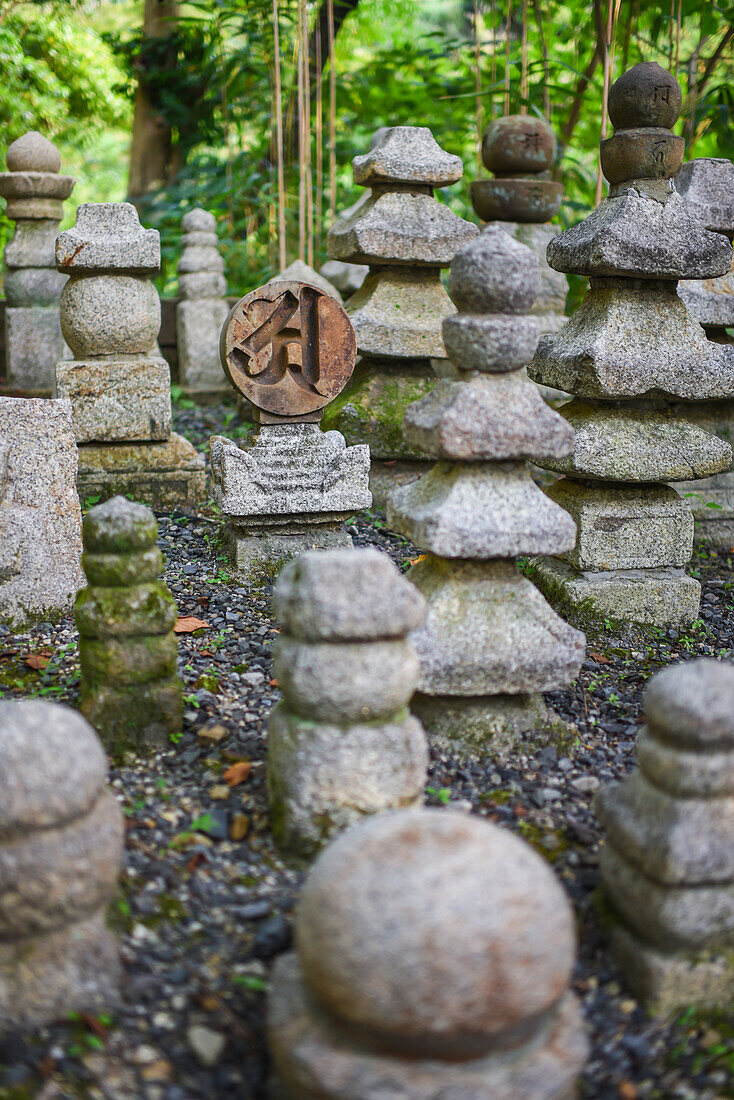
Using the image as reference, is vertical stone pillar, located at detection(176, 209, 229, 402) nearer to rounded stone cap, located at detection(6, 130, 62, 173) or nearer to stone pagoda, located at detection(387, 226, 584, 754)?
rounded stone cap, located at detection(6, 130, 62, 173)

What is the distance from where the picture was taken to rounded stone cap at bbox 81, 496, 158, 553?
8.82ft

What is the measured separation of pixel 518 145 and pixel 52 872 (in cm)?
510

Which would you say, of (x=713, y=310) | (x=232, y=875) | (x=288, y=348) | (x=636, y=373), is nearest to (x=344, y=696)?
(x=232, y=875)

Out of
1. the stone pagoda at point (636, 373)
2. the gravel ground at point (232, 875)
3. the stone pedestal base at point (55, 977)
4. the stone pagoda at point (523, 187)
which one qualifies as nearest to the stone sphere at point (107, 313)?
the gravel ground at point (232, 875)

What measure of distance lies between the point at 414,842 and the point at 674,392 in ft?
8.67

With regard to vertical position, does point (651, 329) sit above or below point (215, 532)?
above

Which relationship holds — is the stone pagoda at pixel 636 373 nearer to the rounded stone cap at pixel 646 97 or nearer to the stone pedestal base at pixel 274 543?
the rounded stone cap at pixel 646 97

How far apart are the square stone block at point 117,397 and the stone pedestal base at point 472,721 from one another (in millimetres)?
2472

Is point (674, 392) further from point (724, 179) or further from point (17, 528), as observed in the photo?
point (17, 528)

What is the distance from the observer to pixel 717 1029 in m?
2.13

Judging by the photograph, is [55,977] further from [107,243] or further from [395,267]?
[395,267]

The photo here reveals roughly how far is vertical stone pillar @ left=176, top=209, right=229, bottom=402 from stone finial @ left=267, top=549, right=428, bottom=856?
5.29 m

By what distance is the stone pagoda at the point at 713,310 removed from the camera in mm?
4863

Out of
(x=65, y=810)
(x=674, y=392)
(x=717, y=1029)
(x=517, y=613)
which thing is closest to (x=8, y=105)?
(x=674, y=392)
